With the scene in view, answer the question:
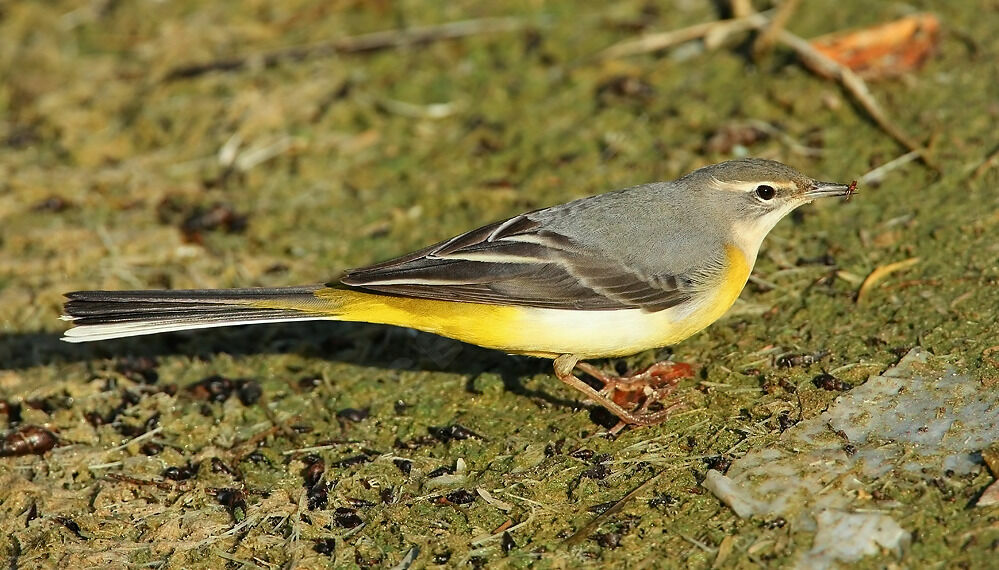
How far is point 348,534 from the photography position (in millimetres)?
5469

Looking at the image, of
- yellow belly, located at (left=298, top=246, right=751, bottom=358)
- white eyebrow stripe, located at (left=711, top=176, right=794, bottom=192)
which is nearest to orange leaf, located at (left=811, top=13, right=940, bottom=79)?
white eyebrow stripe, located at (left=711, top=176, right=794, bottom=192)

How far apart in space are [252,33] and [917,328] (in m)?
7.71

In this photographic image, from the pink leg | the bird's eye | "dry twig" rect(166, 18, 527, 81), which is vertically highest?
"dry twig" rect(166, 18, 527, 81)

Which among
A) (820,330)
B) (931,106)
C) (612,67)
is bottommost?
(820,330)

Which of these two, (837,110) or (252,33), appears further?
(252,33)

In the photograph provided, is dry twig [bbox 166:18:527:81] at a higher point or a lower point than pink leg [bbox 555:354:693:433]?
higher

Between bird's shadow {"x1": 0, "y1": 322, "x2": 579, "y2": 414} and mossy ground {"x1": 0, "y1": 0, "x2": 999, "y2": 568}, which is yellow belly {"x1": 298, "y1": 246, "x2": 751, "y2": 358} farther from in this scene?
bird's shadow {"x1": 0, "y1": 322, "x2": 579, "y2": 414}

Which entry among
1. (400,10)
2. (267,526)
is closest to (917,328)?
(267,526)

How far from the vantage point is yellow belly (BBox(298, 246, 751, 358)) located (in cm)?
600

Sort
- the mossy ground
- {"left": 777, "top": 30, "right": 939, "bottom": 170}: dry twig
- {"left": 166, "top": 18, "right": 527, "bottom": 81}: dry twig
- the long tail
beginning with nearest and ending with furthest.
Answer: the mossy ground → the long tail → {"left": 777, "top": 30, "right": 939, "bottom": 170}: dry twig → {"left": 166, "top": 18, "right": 527, "bottom": 81}: dry twig

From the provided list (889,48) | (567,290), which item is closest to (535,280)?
(567,290)

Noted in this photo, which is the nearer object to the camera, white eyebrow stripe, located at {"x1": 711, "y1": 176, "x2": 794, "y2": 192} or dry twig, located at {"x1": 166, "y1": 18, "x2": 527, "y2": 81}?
white eyebrow stripe, located at {"x1": 711, "y1": 176, "x2": 794, "y2": 192}

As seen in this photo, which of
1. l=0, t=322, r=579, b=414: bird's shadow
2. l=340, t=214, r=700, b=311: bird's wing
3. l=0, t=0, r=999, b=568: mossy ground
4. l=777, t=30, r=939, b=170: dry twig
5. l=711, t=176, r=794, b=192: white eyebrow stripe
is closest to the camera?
l=0, t=0, r=999, b=568: mossy ground

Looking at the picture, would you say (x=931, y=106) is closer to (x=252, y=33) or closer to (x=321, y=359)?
(x=321, y=359)
